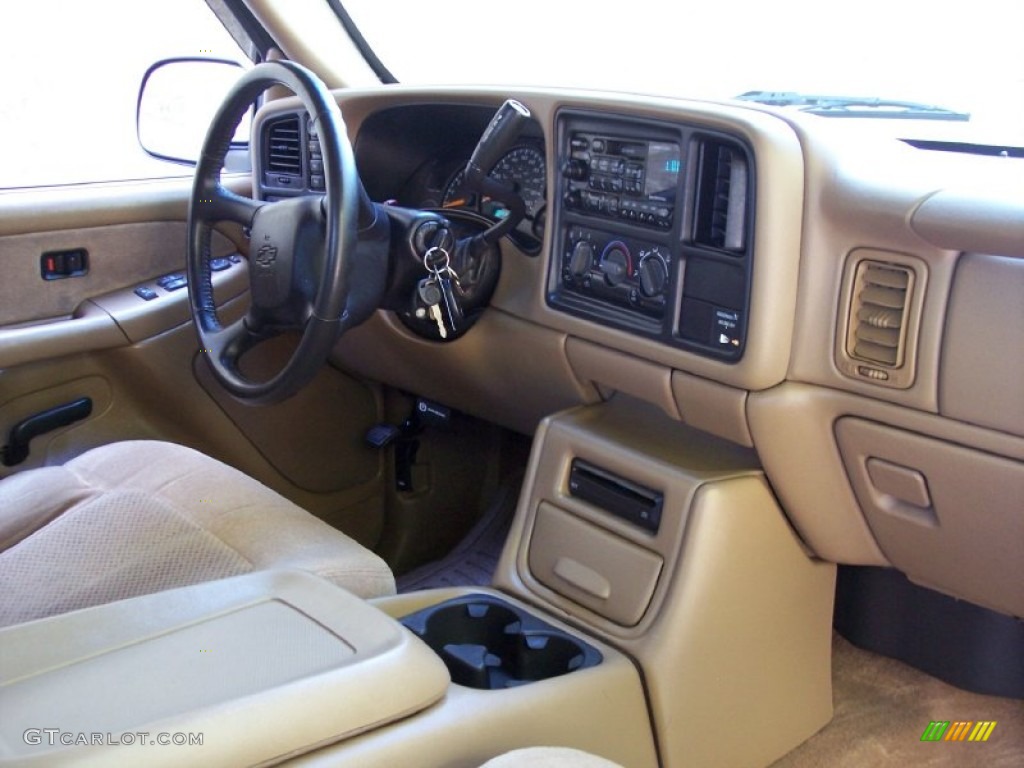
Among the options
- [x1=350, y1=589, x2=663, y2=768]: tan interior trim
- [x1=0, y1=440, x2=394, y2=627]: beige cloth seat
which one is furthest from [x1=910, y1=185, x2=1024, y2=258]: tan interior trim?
[x1=0, y1=440, x2=394, y2=627]: beige cloth seat

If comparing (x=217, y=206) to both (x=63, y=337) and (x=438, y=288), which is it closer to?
(x=438, y=288)

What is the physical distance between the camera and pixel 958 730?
1.92 meters

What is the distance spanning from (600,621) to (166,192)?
57.1 inches

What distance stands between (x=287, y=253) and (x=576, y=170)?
47 centimetres

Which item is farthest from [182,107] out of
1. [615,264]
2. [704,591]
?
[704,591]

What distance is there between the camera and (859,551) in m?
1.68

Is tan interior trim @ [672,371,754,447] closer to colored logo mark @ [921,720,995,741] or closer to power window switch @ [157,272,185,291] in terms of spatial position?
colored logo mark @ [921,720,995,741]

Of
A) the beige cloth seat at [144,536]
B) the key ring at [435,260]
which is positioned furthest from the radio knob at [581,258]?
the beige cloth seat at [144,536]

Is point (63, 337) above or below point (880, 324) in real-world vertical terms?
below

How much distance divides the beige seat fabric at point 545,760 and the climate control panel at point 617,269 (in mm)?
729

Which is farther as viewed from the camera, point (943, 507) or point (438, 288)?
point (438, 288)

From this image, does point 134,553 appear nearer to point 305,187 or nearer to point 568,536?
point 568,536

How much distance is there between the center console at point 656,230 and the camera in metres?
1.49

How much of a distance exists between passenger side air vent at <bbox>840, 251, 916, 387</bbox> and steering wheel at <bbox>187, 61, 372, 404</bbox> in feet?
2.24
